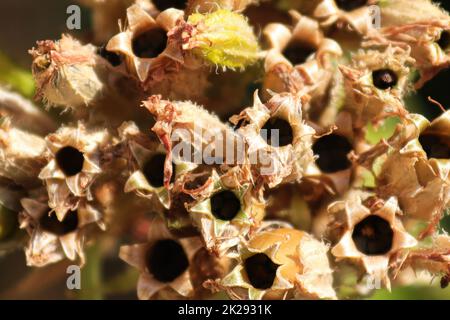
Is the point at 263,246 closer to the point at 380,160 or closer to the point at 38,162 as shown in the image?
the point at 380,160

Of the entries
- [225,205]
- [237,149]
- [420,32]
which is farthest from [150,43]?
[420,32]

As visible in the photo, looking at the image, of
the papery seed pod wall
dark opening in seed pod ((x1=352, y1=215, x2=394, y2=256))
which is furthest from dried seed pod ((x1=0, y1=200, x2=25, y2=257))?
dark opening in seed pod ((x1=352, y1=215, x2=394, y2=256))

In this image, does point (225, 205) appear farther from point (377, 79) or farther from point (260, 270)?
point (377, 79)

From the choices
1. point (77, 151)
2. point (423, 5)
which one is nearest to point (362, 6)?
point (423, 5)

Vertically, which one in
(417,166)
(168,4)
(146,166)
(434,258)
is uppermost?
(168,4)

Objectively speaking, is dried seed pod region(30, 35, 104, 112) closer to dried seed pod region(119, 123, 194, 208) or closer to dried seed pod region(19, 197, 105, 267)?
dried seed pod region(119, 123, 194, 208)

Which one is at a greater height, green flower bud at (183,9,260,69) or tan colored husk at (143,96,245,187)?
green flower bud at (183,9,260,69)

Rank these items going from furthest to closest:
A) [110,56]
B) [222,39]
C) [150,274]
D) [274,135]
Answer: [110,56]
[150,274]
[222,39]
[274,135]
